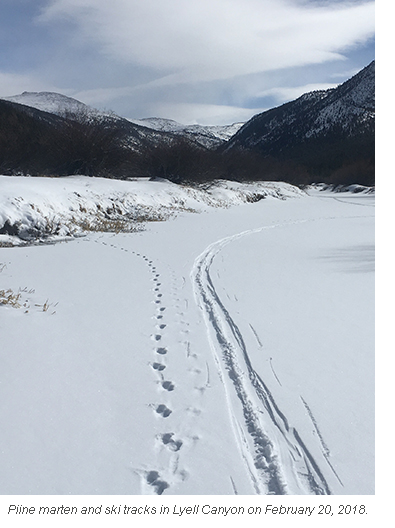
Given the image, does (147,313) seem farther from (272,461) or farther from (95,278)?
(272,461)

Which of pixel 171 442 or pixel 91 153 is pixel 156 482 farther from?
pixel 91 153

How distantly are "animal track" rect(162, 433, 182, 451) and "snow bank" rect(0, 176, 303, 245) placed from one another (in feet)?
31.3

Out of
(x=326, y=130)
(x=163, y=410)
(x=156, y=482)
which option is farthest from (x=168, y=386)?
(x=326, y=130)

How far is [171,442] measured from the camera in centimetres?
281

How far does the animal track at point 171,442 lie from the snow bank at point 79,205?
376 inches

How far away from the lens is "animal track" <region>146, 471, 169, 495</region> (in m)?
2.41

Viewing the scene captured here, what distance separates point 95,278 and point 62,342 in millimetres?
2872

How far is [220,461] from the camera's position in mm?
2625

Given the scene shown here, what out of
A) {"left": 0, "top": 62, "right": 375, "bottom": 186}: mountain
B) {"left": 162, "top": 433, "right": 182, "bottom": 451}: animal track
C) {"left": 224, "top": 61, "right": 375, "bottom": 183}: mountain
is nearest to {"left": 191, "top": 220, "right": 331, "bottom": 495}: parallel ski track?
{"left": 162, "top": 433, "right": 182, "bottom": 451}: animal track

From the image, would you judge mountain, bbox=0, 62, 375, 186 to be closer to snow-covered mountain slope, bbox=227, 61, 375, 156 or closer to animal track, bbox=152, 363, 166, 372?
animal track, bbox=152, 363, 166, 372

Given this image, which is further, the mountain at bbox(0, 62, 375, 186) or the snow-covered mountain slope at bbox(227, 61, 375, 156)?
the snow-covered mountain slope at bbox(227, 61, 375, 156)

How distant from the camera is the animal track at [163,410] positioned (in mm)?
3139

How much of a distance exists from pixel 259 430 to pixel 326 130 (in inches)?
6576
